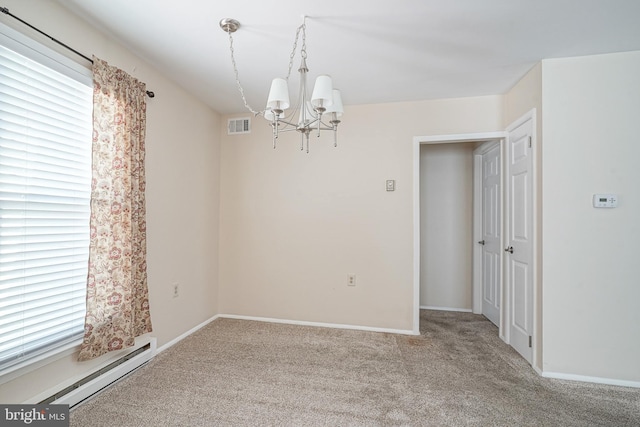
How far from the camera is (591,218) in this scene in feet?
7.39

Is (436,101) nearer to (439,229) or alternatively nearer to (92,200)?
(439,229)

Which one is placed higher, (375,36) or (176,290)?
(375,36)

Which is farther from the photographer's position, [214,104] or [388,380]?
[214,104]

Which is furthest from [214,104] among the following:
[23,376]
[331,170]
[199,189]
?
[23,376]

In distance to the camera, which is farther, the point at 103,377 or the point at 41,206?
the point at 103,377

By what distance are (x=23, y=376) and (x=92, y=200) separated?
1.04 meters

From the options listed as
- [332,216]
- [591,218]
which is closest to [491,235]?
[591,218]

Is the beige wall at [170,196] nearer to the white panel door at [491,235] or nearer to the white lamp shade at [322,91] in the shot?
the white lamp shade at [322,91]

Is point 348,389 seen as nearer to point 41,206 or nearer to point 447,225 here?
point 41,206

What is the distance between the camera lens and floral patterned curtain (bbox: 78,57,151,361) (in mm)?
1957

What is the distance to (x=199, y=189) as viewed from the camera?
3264 mm

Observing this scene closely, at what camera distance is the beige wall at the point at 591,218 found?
7.20 ft

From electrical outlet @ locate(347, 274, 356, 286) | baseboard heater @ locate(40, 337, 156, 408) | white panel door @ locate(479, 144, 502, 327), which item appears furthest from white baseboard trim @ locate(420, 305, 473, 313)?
baseboard heater @ locate(40, 337, 156, 408)

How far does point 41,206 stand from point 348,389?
2264mm
